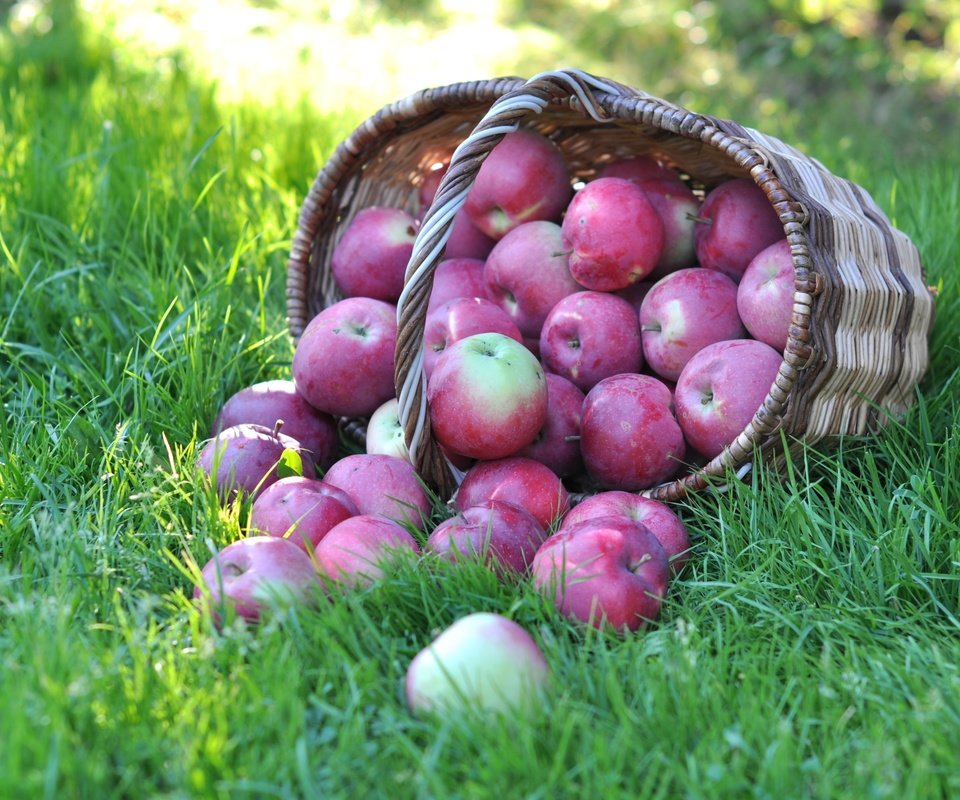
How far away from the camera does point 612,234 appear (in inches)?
90.9

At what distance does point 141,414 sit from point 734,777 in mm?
1569

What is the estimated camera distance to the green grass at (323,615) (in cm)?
132

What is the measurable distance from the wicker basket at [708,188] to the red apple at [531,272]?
0.32 m

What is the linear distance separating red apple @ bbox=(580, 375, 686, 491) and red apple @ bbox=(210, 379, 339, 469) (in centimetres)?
63

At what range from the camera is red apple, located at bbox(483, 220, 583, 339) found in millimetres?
2473

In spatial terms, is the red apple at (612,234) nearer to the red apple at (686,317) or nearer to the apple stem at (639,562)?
the red apple at (686,317)

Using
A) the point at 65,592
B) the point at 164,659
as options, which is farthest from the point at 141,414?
the point at 164,659

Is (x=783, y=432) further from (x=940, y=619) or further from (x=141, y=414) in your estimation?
(x=141, y=414)

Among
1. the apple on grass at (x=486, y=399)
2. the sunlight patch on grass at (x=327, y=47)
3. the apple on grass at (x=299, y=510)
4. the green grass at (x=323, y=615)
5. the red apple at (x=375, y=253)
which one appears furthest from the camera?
the sunlight patch on grass at (x=327, y=47)

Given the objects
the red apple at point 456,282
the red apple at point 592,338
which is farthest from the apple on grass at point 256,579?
the red apple at point 456,282

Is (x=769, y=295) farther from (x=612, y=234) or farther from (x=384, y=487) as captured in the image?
(x=384, y=487)

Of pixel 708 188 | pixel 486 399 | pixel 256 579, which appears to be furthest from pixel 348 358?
pixel 708 188

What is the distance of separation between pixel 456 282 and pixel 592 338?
0.43 m

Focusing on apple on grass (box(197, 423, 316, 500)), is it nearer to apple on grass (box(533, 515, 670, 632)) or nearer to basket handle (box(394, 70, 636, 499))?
basket handle (box(394, 70, 636, 499))
